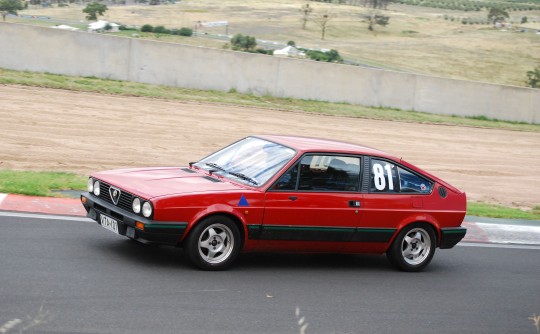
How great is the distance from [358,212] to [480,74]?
157ft

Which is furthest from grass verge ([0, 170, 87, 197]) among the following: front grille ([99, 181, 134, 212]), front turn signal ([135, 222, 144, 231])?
front turn signal ([135, 222, 144, 231])

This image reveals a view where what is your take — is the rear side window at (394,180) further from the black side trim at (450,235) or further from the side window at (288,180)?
the side window at (288,180)

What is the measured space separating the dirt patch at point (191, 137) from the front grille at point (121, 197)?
18.7 feet

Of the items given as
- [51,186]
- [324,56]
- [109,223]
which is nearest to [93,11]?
[324,56]

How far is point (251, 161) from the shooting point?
9.66 m

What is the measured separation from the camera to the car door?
920cm

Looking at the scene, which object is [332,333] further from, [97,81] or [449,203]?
[97,81]

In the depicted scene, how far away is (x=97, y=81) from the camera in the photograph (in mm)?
24422

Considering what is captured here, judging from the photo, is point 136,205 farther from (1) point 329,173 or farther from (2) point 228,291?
(1) point 329,173

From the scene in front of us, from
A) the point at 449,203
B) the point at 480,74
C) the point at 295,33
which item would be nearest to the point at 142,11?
the point at 295,33

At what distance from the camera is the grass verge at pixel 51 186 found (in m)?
11.9

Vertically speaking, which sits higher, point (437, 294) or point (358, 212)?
point (358, 212)

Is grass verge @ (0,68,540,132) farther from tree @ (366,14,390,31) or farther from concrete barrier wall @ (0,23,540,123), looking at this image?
tree @ (366,14,390,31)

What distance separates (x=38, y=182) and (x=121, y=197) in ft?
13.3
